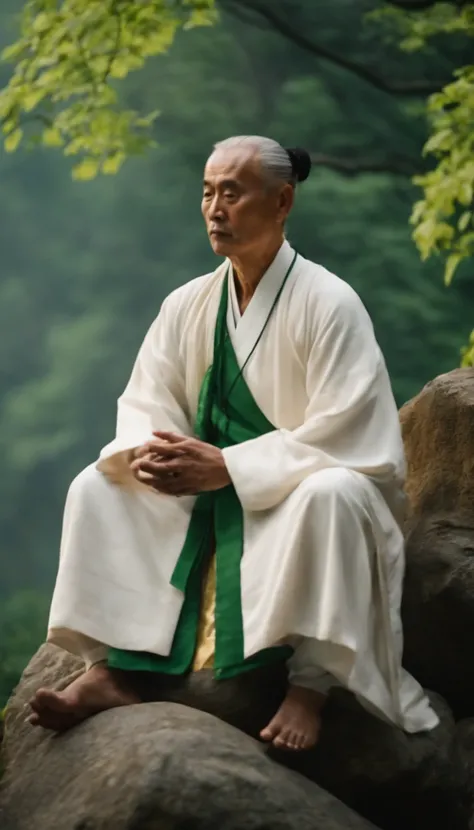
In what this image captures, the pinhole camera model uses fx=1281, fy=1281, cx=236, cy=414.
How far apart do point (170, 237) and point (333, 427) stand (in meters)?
2.40

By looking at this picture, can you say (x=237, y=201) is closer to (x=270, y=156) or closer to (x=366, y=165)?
(x=270, y=156)

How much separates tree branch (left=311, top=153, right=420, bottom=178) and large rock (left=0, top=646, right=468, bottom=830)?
2834mm

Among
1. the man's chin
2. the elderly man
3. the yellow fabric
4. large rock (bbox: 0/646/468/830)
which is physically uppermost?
the man's chin

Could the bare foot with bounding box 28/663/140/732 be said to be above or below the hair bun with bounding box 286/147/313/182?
below

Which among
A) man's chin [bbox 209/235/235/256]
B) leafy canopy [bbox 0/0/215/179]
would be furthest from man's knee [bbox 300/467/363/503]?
leafy canopy [bbox 0/0/215/179]

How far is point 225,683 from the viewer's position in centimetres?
315

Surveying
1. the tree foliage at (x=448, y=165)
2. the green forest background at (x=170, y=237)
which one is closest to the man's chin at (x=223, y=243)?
the tree foliage at (x=448, y=165)

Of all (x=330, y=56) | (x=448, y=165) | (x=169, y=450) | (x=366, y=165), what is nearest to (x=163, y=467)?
(x=169, y=450)

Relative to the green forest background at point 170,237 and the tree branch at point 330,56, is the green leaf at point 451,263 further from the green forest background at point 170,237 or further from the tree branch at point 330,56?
the tree branch at point 330,56

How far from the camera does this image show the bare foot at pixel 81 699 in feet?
10.2

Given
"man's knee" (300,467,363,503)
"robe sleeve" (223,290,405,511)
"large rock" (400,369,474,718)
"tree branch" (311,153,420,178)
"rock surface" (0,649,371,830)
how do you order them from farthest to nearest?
"tree branch" (311,153,420,178)
"large rock" (400,369,474,718)
"robe sleeve" (223,290,405,511)
"man's knee" (300,467,363,503)
"rock surface" (0,649,371,830)

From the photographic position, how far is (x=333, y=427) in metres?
3.21

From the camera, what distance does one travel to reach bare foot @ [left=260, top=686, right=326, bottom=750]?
2.90 meters

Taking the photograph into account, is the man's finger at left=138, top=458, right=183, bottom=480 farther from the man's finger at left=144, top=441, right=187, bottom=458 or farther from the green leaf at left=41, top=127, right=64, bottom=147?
the green leaf at left=41, top=127, right=64, bottom=147
